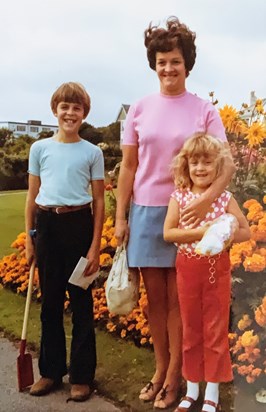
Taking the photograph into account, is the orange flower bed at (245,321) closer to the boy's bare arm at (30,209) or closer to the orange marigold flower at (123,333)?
→ the orange marigold flower at (123,333)

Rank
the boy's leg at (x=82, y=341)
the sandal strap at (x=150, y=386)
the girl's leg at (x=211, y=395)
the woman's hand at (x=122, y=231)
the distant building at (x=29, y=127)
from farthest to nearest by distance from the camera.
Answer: the distant building at (x=29, y=127) → the boy's leg at (x=82, y=341) → the sandal strap at (x=150, y=386) → the woman's hand at (x=122, y=231) → the girl's leg at (x=211, y=395)

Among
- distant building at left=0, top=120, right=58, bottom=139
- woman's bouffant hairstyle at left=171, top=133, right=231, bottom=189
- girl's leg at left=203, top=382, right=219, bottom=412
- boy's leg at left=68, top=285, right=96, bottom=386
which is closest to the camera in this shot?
woman's bouffant hairstyle at left=171, top=133, right=231, bottom=189

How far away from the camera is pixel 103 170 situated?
2.44 m

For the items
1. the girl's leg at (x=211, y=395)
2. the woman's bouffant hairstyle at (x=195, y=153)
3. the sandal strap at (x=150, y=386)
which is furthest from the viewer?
the sandal strap at (x=150, y=386)

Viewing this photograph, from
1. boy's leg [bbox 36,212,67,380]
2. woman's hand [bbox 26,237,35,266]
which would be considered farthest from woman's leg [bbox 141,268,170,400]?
woman's hand [bbox 26,237,35,266]

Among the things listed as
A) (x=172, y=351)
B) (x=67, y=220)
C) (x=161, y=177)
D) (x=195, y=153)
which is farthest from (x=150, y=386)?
(x=195, y=153)

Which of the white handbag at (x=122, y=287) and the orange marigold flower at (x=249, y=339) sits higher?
the white handbag at (x=122, y=287)

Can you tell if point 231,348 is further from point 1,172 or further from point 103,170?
point 1,172

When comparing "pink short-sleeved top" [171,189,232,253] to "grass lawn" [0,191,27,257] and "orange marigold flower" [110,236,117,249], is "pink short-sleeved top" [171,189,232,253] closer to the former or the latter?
"orange marigold flower" [110,236,117,249]

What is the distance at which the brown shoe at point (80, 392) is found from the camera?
2464 mm

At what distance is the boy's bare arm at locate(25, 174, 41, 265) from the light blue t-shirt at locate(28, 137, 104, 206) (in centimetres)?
3

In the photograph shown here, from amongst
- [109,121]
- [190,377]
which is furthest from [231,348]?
[109,121]

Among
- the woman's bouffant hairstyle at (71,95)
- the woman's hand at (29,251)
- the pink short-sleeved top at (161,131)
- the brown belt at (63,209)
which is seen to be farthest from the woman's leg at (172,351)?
the woman's bouffant hairstyle at (71,95)

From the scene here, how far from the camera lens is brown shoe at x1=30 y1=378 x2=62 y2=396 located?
2508 mm
